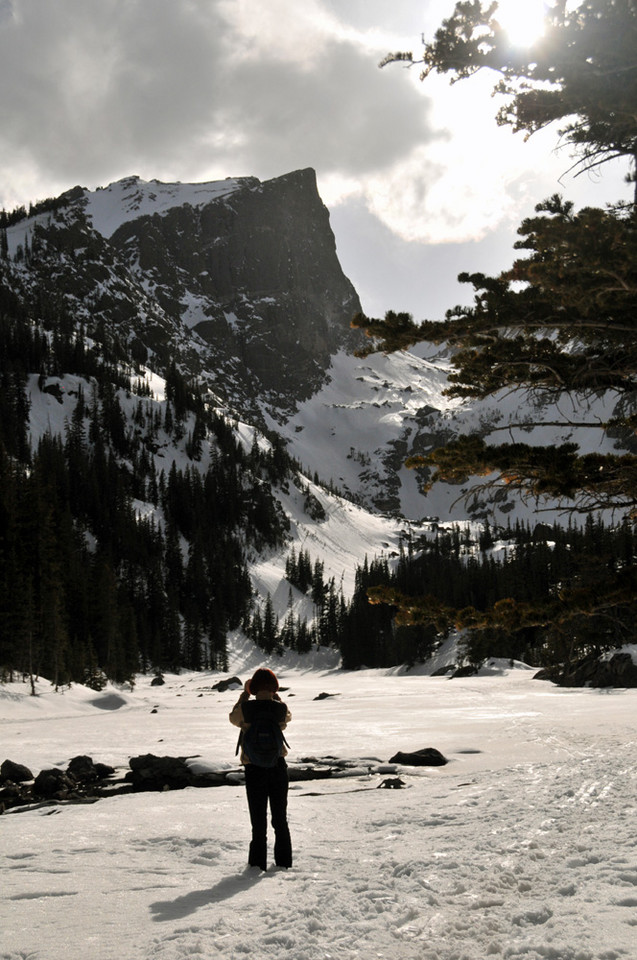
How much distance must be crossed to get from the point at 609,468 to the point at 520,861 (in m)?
4.54

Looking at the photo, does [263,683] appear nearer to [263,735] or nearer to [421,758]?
[263,735]

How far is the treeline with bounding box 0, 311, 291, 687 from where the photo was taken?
46.0m

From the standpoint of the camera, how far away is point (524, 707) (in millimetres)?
26938

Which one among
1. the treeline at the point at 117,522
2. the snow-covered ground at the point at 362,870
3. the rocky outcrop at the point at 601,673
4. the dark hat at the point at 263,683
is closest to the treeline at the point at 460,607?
the rocky outcrop at the point at 601,673

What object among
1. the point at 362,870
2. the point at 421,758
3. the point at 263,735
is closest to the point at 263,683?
the point at 263,735

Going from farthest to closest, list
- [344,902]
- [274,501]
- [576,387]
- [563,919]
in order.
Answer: [274,501] → [576,387] → [344,902] → [563,919]

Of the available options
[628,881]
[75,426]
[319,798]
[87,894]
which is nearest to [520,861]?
[628,881]

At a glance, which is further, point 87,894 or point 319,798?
point 319,798

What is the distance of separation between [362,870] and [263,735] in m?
1.67

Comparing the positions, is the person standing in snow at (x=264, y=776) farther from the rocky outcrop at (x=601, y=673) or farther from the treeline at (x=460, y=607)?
the treeline at (x=460, y=607)

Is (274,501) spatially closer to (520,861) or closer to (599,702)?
(599,702)

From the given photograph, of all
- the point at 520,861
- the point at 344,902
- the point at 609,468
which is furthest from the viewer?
the point at 609,468

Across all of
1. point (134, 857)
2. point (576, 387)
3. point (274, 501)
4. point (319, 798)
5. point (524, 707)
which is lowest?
point (524, 707)

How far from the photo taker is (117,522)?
4429 inches
